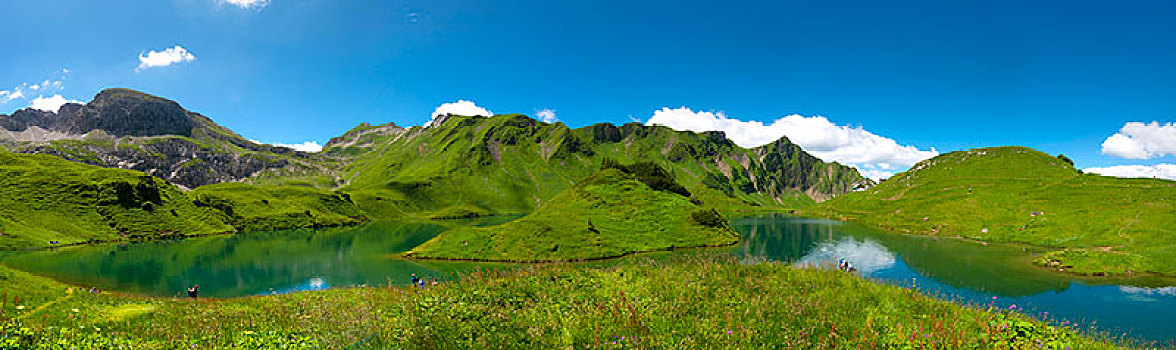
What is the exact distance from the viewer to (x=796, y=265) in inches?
723

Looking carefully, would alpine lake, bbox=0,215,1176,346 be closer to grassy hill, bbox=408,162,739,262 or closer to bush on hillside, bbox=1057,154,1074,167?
grassy hill, bbox=408,162,739,262

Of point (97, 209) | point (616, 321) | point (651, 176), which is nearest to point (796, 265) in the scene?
point (616, 321)

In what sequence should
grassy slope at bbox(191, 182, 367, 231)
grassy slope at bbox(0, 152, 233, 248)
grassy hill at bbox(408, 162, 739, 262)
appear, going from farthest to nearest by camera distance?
grassy slope at bbox(191, 182, 367, 231)
grassy slope at bbox(0, 152, 233, 248)
grassy hill at bbox(408, 162, 739, 262)

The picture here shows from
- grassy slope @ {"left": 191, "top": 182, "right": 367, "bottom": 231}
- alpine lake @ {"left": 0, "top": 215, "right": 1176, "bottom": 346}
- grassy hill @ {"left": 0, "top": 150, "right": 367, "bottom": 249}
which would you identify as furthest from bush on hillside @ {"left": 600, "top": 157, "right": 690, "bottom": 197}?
grassy slope @ {"left": 191, "top": 182, "right": 367, "bottom": 231}

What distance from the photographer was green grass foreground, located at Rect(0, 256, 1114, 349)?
8602mm

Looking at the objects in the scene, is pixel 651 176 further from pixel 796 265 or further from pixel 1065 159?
pixel 1065 159

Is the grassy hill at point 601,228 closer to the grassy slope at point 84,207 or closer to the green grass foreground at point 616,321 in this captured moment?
the green grass foreground at point 616,321

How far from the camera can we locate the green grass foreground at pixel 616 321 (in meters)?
8.60

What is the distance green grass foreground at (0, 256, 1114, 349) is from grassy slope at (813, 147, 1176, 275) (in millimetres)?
55041

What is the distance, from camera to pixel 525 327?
9.52 meters

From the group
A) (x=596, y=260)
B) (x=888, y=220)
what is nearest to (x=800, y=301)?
(x=596, y=260)

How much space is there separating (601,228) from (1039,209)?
98190 millimetres

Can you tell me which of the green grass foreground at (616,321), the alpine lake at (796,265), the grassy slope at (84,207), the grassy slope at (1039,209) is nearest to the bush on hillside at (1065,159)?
the grassy slope at (1039,209)

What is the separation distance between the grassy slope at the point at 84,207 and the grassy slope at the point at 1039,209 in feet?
599
